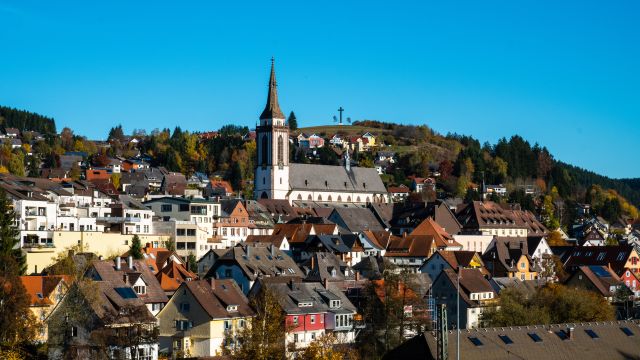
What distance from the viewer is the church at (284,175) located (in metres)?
143

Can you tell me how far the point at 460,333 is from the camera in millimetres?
56344

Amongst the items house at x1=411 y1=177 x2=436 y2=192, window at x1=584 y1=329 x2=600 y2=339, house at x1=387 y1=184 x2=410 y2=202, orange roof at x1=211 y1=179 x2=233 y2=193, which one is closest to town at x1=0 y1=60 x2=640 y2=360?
window at x1=584 y1=329 x2=600 y2=339

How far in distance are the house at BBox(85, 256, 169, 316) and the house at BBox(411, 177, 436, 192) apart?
384 feet

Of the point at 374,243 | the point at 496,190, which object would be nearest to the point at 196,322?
the point at 374,243

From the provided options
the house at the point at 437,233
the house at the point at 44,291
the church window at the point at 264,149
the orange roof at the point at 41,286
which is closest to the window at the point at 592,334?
the house at the point at 44,291

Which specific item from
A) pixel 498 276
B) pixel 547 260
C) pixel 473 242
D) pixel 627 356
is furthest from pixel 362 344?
pixel 473 242

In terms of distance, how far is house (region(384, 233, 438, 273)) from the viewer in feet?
332

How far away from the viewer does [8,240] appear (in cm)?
7375

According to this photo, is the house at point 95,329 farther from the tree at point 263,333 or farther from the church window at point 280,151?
the church window at point 280,151

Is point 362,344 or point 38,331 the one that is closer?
point 38,331

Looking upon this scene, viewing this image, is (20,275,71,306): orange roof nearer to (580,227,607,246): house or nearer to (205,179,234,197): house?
(205,179,234,197): house

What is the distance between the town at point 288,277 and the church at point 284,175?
222mm

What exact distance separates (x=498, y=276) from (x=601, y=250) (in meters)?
19.4

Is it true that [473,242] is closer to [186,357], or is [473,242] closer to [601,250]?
[601,250]
